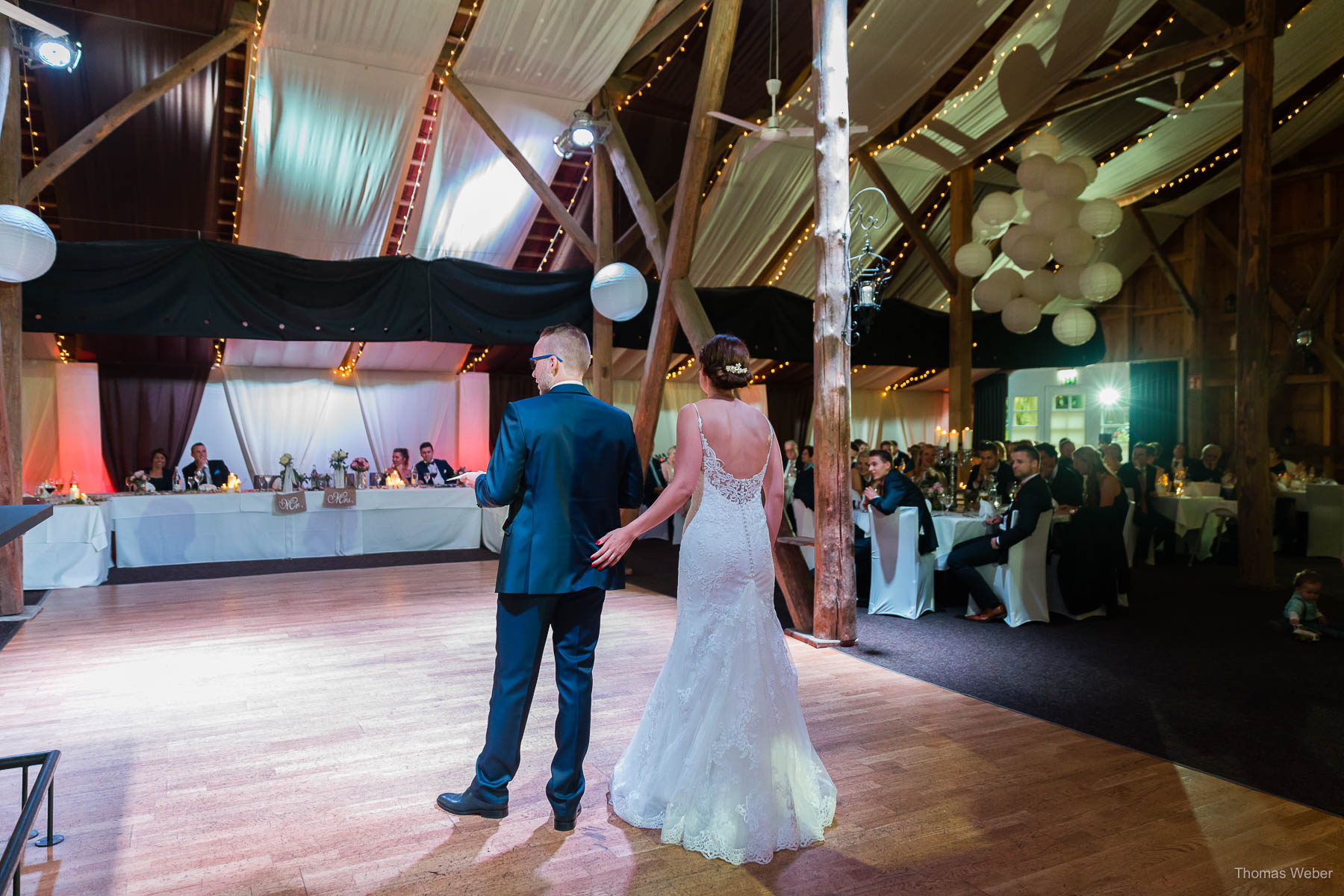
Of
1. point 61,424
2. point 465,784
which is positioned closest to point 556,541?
point 465,784

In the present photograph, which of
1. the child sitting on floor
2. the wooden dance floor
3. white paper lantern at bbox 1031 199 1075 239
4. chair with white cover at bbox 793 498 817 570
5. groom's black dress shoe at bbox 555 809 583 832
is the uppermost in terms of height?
white paper lantern at bbox 1031 199 1075 239

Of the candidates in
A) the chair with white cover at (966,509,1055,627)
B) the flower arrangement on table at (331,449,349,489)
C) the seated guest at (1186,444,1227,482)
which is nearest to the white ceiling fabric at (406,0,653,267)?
the flower arrangement on table at (331,449,349,489)

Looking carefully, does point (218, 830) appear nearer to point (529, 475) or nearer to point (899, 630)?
point (529, 475)

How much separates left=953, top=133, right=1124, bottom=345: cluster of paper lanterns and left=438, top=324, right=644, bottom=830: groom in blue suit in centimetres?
585

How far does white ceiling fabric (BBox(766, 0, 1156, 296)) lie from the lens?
7004 mm

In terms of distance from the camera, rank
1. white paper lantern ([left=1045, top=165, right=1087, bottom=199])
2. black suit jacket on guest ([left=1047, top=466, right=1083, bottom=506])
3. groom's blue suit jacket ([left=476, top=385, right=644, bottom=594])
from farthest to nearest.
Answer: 1. white paper lantern ([left=1045, top=165, right=1087, bottom=199])
2. black suit jacket on guest ([left=1047, top=466, right=1083, bottom=506])
3. groom's blue suit jacket ([left=476, top=385, right=644, bottom=594])

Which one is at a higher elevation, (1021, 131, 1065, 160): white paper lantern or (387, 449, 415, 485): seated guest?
(1021, 131, 1065, 160): white paper lantern

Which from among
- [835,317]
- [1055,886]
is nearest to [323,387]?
[835,317]

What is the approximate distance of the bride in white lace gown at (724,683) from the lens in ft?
8.22

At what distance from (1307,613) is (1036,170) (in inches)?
152

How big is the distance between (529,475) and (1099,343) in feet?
33.1

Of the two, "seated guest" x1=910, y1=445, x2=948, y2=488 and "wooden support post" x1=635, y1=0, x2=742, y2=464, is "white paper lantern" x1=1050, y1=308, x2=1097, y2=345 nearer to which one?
"seated guest" x1=910, y1=445, x2=948, y2=488

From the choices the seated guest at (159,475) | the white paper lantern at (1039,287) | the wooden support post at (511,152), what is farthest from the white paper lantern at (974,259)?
the seated guest at (159,475)

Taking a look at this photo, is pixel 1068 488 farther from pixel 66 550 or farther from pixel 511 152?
pixel 66 550
